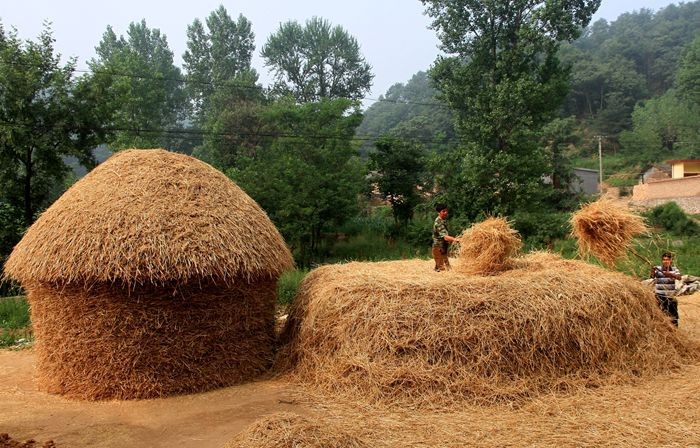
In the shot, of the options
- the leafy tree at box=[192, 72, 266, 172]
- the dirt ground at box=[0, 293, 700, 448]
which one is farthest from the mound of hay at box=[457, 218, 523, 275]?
the leafy tree at box=[192, 72, 266, 172]

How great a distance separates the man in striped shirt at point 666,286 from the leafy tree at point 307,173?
15.2 m

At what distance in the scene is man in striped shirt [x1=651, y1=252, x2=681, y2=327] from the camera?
891 centimetres

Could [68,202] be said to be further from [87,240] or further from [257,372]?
[257,372]

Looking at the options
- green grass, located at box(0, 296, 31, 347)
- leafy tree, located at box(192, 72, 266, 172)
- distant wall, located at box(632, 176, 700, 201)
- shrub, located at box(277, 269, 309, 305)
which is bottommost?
green grass, located at box(0, 296, 31, 347)

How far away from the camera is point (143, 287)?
276 inches

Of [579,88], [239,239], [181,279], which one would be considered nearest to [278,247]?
[239,239]

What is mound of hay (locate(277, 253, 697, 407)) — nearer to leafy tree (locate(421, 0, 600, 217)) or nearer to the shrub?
the shrub

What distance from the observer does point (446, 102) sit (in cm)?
2689

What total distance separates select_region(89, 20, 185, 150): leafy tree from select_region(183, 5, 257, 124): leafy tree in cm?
206

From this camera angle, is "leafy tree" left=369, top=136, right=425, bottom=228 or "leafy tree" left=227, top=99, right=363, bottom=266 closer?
"leafy tree" left=227, top=99, right=363, bottom=266

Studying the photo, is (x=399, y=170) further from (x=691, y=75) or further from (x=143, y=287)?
(x=691, y=75)

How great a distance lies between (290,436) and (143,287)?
3.23 m

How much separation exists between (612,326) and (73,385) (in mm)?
6487

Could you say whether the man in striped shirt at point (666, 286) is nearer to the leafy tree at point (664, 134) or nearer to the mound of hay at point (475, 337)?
the mound of hay at point (475, 337)
